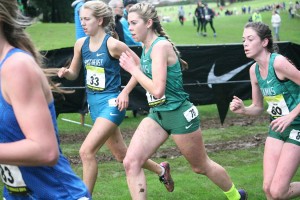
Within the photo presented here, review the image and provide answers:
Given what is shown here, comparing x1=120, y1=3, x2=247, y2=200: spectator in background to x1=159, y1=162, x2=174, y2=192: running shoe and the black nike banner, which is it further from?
the black nike banner

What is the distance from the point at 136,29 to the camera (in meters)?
5.21

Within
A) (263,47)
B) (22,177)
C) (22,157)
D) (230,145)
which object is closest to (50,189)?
(22,177)

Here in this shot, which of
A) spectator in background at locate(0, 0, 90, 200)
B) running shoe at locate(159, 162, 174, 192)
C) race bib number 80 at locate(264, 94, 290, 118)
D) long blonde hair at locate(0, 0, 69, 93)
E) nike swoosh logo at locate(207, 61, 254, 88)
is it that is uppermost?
long blonde hair at locate(0, 0, 69, 93)

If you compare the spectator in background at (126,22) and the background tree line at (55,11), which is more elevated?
the spectator in background at (126,22)

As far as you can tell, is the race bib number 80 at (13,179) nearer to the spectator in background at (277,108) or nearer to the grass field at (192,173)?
the grass field at (192,173)

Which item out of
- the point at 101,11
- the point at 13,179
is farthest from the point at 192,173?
the point at 13,179

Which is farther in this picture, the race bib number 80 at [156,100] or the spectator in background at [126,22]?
the spectator in background at [126,22]

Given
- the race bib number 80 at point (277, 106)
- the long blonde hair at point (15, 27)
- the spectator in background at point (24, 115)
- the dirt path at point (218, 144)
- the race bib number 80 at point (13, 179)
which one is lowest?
A: the dirt path at point (218, 144)

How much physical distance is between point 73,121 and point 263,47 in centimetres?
697

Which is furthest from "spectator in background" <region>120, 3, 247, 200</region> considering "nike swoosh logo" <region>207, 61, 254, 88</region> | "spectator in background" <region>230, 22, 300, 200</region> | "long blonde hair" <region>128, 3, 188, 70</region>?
"nike swoosh logo" <region>207, 61, 254, 88</region>

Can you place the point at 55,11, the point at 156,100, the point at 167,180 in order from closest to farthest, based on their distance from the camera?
the point at 156,100
the point at 167,180
the point at 55,11

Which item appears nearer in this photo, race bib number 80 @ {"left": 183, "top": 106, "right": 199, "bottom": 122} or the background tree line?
race bib number 80 @ {"left": 183, "top": 106, "right": 199, "bottom": 122}

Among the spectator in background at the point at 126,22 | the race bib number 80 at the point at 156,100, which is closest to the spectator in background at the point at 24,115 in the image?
the race bib number 80 at the point at 156,100

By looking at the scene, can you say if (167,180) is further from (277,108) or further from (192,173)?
(277,108)
